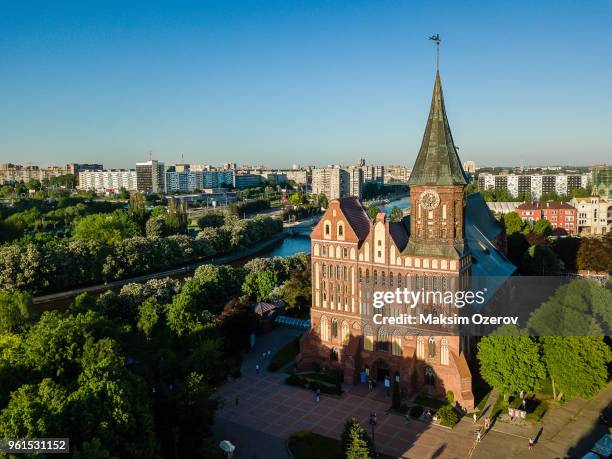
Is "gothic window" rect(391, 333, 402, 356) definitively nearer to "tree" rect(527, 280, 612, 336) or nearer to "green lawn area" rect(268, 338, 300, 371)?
"tree" rect(527, 280, 612, 336)

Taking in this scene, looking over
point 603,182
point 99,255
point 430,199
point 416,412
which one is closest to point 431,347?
point 416,412

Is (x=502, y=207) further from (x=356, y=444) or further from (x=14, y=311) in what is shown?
(x=356, y=444)

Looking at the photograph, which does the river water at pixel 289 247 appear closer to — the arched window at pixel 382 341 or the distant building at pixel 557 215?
the distant building at pixel 557 215

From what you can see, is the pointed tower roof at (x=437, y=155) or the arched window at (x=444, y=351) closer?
the arched window at (x=444, y=351)

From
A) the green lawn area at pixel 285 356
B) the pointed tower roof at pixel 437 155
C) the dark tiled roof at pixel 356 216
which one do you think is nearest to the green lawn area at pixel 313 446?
the green lawn area at pixel 285 356

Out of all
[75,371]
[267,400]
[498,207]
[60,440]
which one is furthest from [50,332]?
[498,207]

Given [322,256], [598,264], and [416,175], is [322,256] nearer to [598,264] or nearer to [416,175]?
[416,175]
